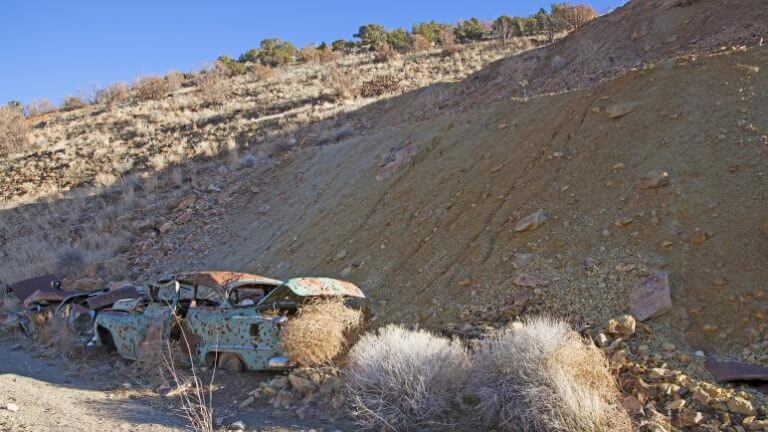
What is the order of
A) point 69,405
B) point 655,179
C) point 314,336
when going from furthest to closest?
1. point 655,179
2. point 314,336
3. point 69,405

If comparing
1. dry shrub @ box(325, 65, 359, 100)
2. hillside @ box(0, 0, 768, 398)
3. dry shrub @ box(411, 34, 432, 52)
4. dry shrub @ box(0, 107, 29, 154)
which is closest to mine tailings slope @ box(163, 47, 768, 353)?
hillside @ box(0, 0, 768, 398)

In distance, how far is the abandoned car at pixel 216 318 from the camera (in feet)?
24.3

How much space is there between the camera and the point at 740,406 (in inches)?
197

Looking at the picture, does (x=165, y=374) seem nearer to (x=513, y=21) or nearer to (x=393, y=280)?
(x=393, y=280)

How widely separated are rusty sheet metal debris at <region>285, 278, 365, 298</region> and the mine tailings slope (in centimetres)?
67

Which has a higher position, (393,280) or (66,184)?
(66,184)

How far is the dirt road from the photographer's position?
586 cm

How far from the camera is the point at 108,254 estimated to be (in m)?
15.8

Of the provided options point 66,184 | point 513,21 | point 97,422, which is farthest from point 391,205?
point 513,21

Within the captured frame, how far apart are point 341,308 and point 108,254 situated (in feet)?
34.3

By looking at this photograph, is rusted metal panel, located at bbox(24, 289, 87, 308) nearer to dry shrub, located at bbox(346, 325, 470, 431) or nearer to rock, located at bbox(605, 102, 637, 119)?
dry shrub, located at bbox(346, 325, 470, 431)

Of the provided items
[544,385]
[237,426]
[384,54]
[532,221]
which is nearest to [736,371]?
[544,385]

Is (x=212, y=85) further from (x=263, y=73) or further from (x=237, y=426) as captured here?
(x=237, y=426)

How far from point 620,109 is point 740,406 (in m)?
5.89
